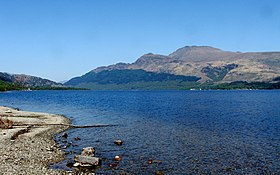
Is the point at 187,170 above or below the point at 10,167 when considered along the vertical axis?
below

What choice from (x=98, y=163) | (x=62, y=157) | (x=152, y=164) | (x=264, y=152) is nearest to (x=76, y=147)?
(x=62, y=157)

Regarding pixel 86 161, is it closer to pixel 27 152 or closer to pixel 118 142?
pixel 27 152

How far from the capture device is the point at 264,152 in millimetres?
41562

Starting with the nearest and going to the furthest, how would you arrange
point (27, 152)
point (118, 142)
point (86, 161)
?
point (86, 161)
point (27, 152)
point (118, 142)

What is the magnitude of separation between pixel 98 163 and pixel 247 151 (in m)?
22.3

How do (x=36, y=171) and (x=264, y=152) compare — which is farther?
(x=264, y=152)

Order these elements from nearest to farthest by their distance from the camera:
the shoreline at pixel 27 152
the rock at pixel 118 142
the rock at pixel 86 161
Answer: the shoreline at pixel 27 152, the rock at pixel 86 161, the rock at pixel 118 142

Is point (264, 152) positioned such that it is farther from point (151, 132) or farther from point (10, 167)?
point (10, 167)

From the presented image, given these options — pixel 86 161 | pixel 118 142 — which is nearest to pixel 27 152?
pixel 86 161

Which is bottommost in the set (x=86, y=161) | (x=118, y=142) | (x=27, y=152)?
(x=118, y=142)

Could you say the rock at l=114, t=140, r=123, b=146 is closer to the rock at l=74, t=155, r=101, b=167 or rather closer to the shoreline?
the shoreline

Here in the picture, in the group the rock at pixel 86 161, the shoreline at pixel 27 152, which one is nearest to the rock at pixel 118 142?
the shoreline at pixel 27 152

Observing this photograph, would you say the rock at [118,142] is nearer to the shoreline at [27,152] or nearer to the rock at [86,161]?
the shoreline at [27,152]

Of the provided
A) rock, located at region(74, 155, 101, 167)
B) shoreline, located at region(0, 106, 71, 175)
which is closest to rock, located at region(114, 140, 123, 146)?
shoreline, located at region(0, 106, 71, 175)
